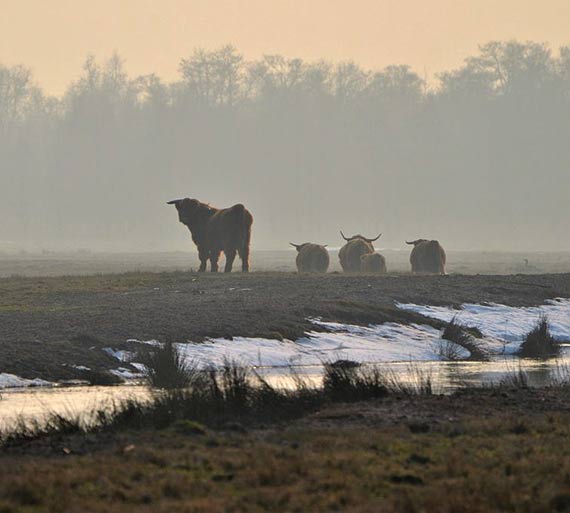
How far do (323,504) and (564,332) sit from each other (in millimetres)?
22638

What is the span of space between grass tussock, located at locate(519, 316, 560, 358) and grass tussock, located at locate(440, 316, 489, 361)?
→ 730mm

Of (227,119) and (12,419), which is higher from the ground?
(227,119)

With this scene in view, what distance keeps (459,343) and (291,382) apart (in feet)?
26.4

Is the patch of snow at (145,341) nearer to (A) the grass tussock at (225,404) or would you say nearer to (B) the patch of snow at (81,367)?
(B) the patch of snow at (81,367)

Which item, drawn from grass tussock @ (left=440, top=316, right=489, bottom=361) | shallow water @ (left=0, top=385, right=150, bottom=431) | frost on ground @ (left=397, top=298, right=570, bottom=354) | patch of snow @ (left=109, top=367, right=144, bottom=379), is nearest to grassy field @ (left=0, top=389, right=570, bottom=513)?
shallow water @ (left=0, top=385, right=150, bottom=431)

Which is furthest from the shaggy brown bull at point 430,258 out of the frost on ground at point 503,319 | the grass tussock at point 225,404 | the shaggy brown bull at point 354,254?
the grass tussock at point 225,404

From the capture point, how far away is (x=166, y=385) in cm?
2009

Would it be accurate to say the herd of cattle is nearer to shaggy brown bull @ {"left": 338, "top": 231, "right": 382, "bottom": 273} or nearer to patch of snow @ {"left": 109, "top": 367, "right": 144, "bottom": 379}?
shaggy brown bull @ {"left": 338, "top": 231, "right": 382, "bottom": 273}

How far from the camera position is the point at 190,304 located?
31.2m

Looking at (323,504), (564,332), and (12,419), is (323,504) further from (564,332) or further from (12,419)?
(564,332)

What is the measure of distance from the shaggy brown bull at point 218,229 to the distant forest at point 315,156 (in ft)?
235

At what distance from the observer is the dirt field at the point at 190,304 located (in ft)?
80.2

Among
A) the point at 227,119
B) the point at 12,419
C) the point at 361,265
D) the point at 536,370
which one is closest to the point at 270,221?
the point at 227,119

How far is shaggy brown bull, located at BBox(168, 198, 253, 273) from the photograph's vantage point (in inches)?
1721
